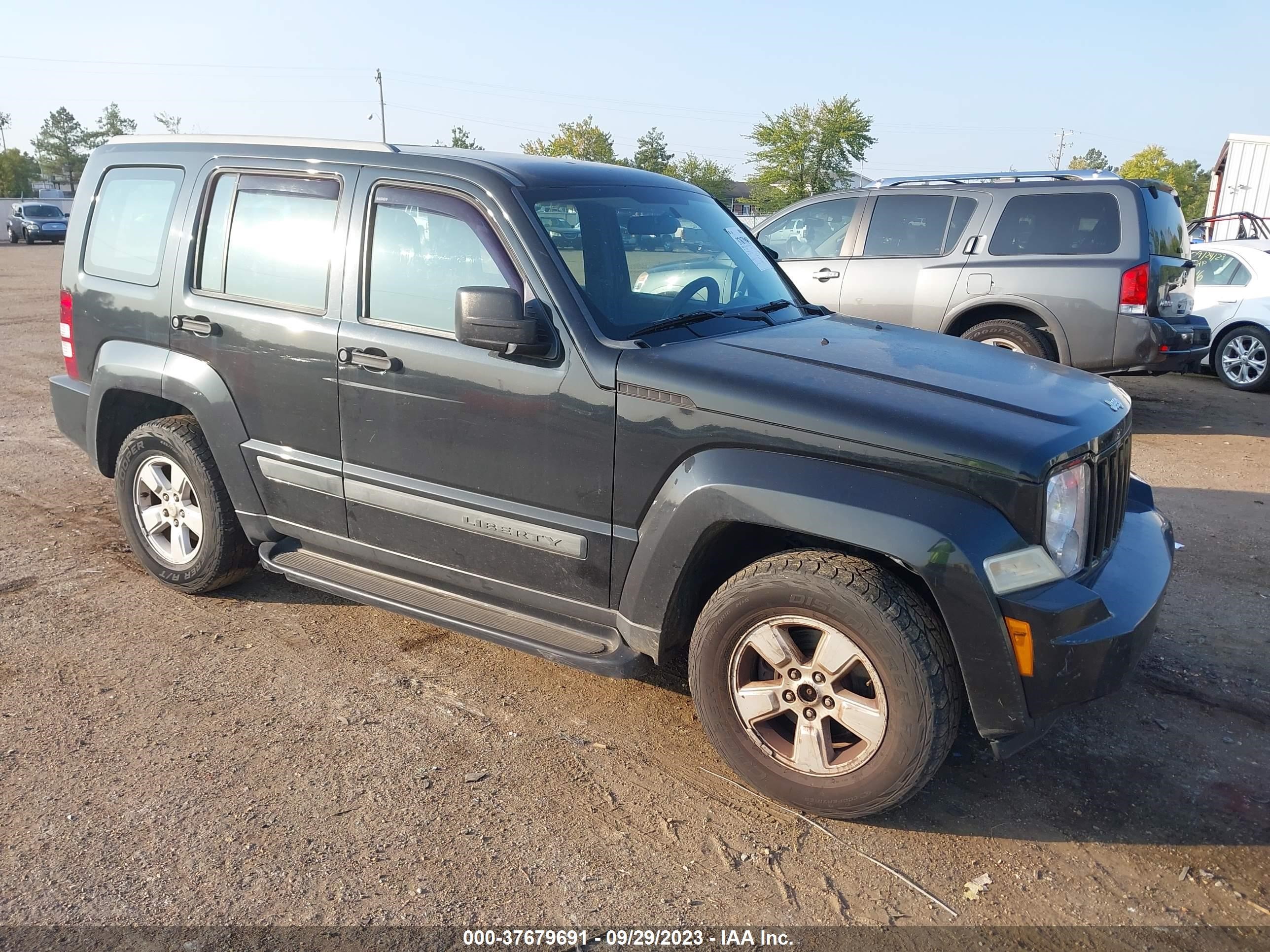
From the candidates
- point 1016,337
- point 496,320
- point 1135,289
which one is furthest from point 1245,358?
point 496,320

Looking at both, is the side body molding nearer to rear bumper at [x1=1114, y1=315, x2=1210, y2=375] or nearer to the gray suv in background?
the gray suv in background

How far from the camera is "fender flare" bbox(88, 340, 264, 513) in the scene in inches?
167

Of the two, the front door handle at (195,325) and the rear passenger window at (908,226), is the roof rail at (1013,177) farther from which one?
the front door handle at (195,325)

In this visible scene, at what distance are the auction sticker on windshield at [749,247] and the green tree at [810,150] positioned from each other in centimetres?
4789

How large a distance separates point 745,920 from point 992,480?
55.1 inches

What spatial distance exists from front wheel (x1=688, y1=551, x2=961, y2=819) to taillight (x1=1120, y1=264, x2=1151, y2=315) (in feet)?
20.1

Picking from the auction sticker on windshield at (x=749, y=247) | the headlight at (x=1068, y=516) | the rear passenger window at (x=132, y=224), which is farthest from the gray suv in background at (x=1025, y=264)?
the rear passenger window at (x=132, y=224)

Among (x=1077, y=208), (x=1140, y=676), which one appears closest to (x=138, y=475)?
(x=1140, y=676)

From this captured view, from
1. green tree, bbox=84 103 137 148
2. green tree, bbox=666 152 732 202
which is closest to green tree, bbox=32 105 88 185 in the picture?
green tree, bbox=84 103 137 148

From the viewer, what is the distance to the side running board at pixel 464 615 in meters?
3.42

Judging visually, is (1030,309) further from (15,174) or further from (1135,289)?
(15,174)

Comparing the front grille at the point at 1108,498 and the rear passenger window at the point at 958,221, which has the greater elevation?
the rear passenger window at the point at 958,221

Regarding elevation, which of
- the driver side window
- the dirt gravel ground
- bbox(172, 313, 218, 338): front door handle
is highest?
the driver side window

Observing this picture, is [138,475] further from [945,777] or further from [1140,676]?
[1140,676]
